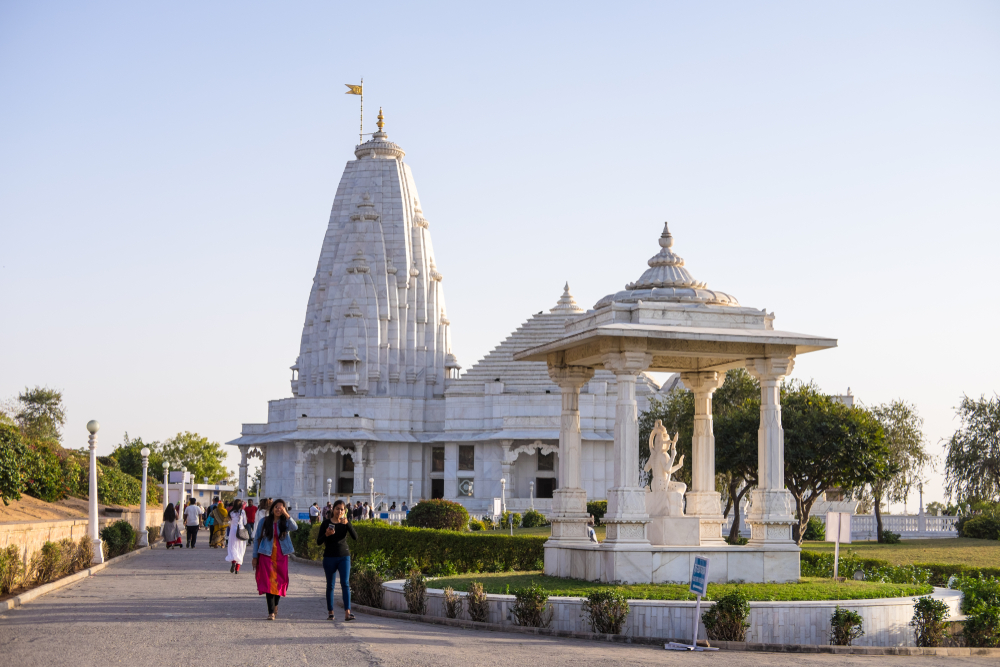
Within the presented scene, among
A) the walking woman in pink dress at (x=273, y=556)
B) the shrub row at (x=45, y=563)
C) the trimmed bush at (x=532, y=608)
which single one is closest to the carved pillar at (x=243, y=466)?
the shrub row at (x=45, y=563)

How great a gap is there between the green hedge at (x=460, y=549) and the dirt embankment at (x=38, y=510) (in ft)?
42.7

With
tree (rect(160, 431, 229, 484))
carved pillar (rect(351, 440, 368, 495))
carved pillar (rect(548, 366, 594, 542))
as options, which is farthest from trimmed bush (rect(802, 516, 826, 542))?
tree (rect(160, 431, 229, 484))

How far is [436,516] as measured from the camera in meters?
42.6

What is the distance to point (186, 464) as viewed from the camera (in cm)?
11412

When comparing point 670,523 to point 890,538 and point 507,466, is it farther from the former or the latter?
point 507,466

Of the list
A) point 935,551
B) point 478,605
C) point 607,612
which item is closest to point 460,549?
point 478,605

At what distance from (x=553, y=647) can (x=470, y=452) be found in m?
66.8

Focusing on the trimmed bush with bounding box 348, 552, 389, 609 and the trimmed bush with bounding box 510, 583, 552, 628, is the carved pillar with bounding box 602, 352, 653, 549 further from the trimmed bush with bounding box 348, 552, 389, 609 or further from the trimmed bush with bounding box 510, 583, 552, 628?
the trimmed bush with bounding box 348, 552, 389, 609

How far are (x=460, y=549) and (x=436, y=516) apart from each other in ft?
54.0

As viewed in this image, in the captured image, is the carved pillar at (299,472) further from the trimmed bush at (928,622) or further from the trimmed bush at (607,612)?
the trimmed bush at (928,622)

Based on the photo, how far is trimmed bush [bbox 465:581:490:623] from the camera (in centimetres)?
1568

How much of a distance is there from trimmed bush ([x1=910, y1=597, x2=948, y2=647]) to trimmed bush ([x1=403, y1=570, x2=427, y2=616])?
272 inches

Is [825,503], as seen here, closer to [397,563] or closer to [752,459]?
[752,459]

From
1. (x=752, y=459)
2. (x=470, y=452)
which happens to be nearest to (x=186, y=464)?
(x=470, y=452)
